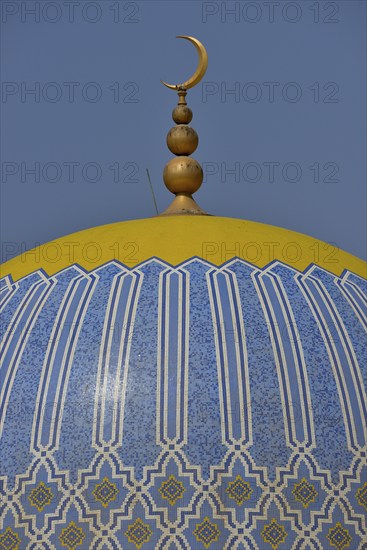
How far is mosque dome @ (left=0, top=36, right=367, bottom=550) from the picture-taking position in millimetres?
8938

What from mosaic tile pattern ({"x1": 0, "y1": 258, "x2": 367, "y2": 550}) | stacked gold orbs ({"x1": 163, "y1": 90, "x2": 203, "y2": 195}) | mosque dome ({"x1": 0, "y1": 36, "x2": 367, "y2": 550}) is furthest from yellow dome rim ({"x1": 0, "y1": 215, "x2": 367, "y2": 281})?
stacked gold orbs ({"x1": 163, "y1": 90, "x2": 203, "y2": 195})

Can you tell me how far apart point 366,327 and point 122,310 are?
1.51 metres


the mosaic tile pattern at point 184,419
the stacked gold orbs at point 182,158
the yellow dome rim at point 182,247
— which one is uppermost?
the stacked gold orbs at point 182,158

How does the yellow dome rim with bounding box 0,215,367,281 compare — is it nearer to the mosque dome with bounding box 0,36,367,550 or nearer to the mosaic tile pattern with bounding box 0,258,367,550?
the mosque dome with bounding box 0,36,367,550

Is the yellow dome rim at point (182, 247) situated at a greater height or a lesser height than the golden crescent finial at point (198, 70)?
lesser

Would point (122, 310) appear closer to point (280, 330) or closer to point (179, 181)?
point (280, 330)

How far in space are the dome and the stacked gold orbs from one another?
104 centimetres

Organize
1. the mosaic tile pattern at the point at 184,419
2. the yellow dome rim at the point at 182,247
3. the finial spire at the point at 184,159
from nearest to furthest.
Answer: the mosaic tile pattern at the point at 184,419, the yellow dome rim at the point at 182,247, the finial spire at the point at 184,159

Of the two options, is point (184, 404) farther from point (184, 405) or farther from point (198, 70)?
point (198, 70)

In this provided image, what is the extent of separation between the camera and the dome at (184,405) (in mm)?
8938

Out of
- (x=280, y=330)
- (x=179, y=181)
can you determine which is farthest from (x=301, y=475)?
(x=179, y=181)

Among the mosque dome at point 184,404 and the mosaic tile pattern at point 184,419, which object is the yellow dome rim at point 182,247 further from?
the mosaic tile pattern at point 184,419

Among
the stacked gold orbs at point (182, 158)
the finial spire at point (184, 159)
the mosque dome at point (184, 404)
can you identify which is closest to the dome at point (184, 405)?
the mosque dome at point (184, 404)

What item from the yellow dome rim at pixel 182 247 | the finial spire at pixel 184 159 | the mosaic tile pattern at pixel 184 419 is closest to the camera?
the mosaic tile pattern at pixel 184 419
